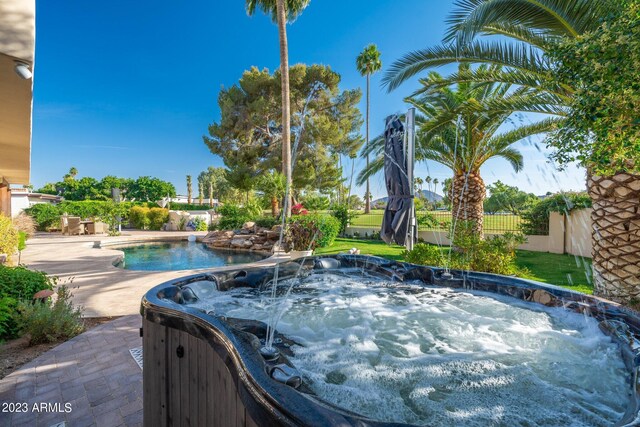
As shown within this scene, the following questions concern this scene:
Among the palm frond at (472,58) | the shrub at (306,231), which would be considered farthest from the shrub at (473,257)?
the shrub at (306,231)

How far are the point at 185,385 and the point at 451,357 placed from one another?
5.38 ft

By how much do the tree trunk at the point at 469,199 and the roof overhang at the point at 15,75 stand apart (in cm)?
892

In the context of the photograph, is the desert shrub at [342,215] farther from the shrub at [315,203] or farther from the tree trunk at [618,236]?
the tree trunk at [618,236]

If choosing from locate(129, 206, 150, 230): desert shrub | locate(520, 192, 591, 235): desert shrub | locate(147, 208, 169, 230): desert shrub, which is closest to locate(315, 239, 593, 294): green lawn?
locate(520, 192, 591, 235): desert shrub

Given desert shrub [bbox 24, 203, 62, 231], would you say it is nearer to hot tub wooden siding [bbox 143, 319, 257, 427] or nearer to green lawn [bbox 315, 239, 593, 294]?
green lawn [bbox 315, 239, 593, 294]

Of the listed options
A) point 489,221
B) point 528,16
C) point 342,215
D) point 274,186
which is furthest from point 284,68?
point 489,221

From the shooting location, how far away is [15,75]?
302cm

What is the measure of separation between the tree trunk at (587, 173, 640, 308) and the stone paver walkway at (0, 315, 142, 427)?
6.05 meters

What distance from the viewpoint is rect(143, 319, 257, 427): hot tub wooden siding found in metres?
1.39

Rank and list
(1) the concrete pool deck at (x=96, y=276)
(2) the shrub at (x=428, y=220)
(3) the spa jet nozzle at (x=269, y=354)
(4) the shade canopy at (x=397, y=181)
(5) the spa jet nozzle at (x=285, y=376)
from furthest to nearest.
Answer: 1. (2) the shrub at (x=428, y=220)
2. (1) the concrete pool deck at (x=96, y=276)
3. (4) the shade canopy at (x=397, y=181)
4. (3) the spa jet nozzle at (x=269, y=354)
5. (5) the spa jet nozzle at (x=285, y=376)

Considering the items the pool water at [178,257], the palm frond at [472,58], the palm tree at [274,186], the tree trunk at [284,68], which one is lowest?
the pool water at [178,257]

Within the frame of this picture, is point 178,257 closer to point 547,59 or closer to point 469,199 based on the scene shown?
point 469,199

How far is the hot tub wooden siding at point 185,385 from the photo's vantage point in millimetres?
1392

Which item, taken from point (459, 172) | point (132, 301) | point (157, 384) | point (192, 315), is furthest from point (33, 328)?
point (459, 172)
